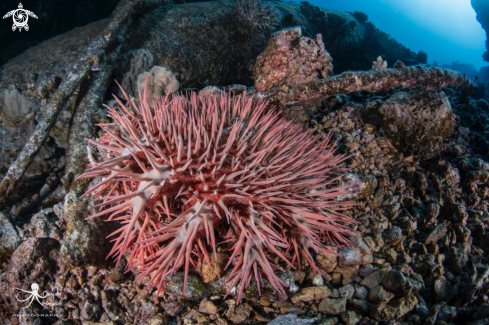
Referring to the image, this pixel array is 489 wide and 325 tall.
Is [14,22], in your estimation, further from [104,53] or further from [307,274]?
[307,274]

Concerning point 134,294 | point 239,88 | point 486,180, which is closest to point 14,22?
point 239,88

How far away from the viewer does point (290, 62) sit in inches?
149

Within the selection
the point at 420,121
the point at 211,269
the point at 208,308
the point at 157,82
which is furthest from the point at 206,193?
the point at 420,121

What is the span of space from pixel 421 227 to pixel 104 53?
4.95 m

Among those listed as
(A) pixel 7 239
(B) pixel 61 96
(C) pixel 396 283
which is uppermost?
(C) pixel 396 283

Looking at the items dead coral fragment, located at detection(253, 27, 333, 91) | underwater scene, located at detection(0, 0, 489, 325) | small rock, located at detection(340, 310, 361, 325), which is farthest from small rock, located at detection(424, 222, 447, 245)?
dead coral fragment, located at detection(253, 27, 333, 91)

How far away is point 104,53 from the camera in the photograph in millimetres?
3873

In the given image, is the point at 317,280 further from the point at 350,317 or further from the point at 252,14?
the point at 252,14

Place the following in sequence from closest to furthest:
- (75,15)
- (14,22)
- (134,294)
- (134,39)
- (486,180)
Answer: (134,294), (486,180), (134,39), (14,22), (75,15)

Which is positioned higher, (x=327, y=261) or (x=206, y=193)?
(x=206, y=193)

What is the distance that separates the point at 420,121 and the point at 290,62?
196 cm

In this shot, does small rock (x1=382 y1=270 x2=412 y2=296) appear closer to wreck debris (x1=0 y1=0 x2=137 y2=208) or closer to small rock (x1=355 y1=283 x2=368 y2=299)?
small rock (x1=355 y1=283 x2=368 y2=299)

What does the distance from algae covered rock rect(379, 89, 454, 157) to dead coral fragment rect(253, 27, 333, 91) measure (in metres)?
1.18

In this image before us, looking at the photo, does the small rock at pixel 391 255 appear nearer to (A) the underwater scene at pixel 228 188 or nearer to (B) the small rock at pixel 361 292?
(A) the underwater scene at pixel 228 188
